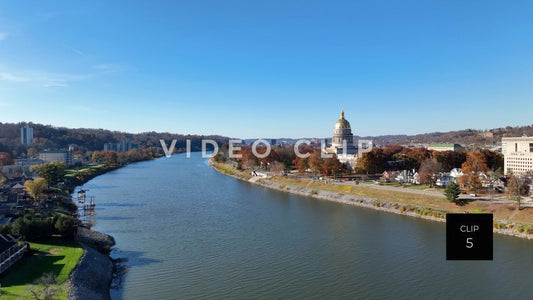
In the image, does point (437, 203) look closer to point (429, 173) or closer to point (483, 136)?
point (429, 173)

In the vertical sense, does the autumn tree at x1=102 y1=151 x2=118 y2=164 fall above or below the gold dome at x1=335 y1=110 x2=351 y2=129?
below

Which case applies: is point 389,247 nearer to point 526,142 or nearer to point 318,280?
point 318,280

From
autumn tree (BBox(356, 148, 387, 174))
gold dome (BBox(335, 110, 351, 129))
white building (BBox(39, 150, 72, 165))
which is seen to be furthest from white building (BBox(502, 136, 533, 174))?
white building (BBox(39, 150, 72, 165))

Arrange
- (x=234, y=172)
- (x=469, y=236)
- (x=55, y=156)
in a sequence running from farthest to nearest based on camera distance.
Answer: (x=55, y=156) < (x=234, y=172) < (x=469, y=236)

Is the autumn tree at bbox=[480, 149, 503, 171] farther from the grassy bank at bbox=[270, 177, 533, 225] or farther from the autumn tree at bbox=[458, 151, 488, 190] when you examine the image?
the grassy bank at bbox=[270, 177, 533, 225]

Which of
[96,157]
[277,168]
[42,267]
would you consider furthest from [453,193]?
[96,157]

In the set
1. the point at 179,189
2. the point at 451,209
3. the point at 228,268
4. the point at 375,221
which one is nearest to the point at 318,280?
the point at 228,268
